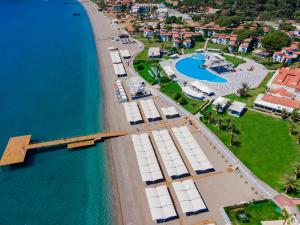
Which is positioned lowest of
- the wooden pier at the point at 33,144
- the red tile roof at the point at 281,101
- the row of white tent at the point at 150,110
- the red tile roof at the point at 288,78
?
the wooden pier at the point at 33,144

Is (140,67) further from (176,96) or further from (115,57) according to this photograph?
(176,96)

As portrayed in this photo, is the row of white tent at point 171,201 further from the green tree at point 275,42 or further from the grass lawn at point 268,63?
the green tree at point 275,42

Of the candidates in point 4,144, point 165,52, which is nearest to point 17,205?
point 4,144

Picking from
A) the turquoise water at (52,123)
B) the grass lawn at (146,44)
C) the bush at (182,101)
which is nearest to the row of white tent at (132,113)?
the turquoise water at (52,123)

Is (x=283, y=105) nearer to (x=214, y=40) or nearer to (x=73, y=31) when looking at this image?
(x=214, y=40)

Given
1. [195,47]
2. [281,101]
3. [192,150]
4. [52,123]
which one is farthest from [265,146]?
[195,47]

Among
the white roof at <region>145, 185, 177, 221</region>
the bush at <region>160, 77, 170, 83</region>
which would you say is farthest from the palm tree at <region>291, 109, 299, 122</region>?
the white roof at <region>145, 185, 177, 221</region>
